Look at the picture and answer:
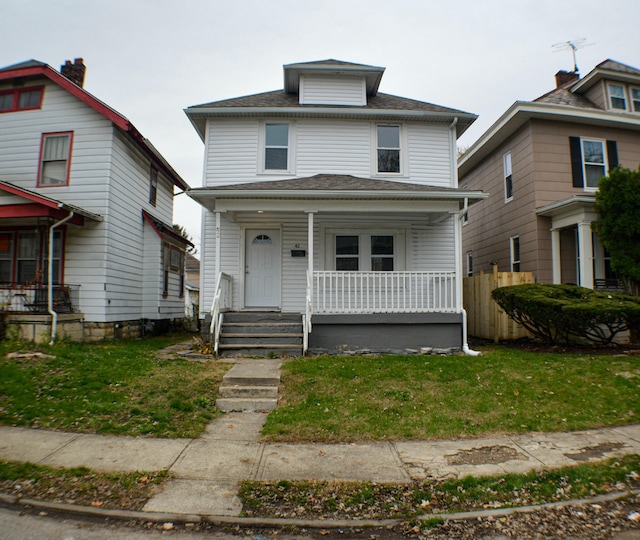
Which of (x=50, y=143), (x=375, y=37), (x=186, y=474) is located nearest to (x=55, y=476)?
(x=186, y=474)

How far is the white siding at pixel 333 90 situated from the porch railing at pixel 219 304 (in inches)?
226

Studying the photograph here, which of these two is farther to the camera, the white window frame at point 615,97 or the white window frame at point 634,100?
the white window frame at point 634,100

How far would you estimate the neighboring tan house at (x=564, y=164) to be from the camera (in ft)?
38.1

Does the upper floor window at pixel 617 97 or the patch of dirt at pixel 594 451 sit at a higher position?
the upper floor window at pixel 617 97

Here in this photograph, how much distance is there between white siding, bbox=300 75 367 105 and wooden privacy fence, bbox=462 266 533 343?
616cm

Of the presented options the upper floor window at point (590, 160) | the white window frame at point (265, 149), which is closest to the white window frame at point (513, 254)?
the upper floor window at point (590, 160)

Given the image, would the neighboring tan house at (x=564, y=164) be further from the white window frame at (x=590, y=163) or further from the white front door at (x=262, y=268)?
the white front door at (x=262, y=268)

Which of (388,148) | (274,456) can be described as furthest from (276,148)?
(274,456)

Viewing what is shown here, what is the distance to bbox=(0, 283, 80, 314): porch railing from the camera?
32.8ft

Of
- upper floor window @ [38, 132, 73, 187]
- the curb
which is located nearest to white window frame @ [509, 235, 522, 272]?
the curb

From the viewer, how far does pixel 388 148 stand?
12.0m

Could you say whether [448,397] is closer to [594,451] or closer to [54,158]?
[594,451]

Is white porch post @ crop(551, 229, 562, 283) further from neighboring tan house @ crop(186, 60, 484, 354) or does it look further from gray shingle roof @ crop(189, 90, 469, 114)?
gray shingle roof @ crop(189, 90, 469, 114)

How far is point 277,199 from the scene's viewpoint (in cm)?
974
